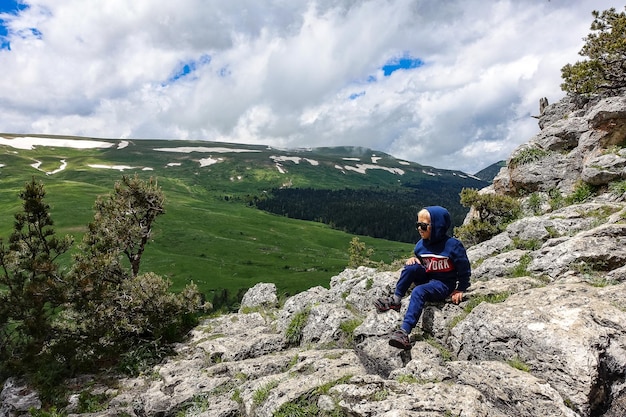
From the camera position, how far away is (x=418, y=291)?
12.5m

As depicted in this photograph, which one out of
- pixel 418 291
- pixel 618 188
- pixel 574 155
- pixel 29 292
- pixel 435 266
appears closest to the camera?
pixel 418 291

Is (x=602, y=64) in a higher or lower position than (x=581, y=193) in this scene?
higher

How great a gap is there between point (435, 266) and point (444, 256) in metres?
0.48

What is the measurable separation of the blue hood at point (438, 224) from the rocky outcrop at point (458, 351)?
2.27 m

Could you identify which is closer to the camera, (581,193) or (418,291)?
(418,291)

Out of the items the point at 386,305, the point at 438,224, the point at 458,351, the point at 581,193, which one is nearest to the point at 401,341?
the point at 458,351

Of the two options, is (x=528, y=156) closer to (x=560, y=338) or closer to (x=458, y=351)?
(x=458, y=351)

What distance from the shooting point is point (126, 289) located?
24812 mm

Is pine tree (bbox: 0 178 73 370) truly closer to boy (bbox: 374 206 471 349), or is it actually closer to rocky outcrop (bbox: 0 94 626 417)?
rocky outcrop (bbox: 0 94 626 417)

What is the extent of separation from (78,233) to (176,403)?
187973 mm

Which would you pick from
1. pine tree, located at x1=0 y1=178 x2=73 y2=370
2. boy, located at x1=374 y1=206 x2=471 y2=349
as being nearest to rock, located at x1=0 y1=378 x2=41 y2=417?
pine tree, located at x1=0 y1=178 x2=73 y2=370

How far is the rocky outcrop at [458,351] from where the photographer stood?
8.40 meters

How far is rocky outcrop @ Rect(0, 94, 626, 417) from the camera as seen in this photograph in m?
8.40

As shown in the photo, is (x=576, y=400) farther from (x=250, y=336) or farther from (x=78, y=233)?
(x=78, y=233)
